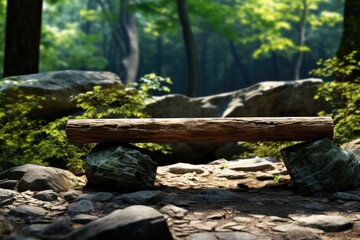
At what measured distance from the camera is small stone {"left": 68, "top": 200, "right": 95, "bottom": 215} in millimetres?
3840

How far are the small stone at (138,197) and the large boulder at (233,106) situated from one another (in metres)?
4.38

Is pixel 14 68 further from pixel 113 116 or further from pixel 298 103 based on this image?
pixel 298 103

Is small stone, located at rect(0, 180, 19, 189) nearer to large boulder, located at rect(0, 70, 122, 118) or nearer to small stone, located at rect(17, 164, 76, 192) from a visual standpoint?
small stone, located at rect(17, 164, 76, 192)

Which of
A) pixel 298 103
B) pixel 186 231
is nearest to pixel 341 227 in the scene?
pixel 186 231

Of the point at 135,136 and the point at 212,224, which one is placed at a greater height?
the point at 135,136

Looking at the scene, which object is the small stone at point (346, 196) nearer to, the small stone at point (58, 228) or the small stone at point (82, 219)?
the small stone at point (82, 219)

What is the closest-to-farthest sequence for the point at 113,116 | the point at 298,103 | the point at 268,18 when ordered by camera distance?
the point at 113,116 → the point at 298,103 → the point at 268,18

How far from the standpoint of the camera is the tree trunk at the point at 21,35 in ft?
26.4

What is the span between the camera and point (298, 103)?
356 inches

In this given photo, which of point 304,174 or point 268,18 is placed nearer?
point 304,174

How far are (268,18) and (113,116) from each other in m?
12.9

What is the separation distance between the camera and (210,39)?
3425 centimetres

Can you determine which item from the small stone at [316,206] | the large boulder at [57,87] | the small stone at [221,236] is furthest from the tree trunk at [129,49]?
the small stone at [221,236]

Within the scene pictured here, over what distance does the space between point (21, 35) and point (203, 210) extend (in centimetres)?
565
